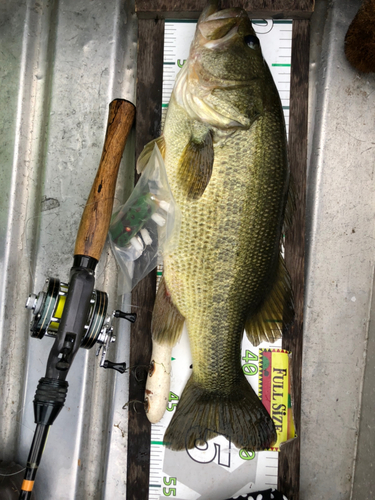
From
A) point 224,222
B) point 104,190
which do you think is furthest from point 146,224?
point 224,222

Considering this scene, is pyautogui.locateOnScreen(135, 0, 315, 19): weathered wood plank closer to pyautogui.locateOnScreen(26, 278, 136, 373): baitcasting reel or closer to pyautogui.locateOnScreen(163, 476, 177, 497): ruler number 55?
pyautogui.locateOnScreen(26, 278, 136, 373): baitcasting reel

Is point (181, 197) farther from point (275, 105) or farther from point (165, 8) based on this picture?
point (165, 8)

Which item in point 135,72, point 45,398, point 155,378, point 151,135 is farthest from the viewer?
point 135,72

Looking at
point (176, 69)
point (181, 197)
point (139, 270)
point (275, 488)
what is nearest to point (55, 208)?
point (139, 270)

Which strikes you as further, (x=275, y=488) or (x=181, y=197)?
(x=275, y=488)

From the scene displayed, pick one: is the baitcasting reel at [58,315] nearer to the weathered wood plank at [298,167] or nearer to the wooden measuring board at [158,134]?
the wooden measuring board at [158,134]

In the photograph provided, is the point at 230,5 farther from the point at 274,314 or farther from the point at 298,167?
the point at 274,314

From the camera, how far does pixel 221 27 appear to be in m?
1.43

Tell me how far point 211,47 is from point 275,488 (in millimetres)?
1638

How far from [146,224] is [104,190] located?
19 cm

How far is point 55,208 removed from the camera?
5.78ft

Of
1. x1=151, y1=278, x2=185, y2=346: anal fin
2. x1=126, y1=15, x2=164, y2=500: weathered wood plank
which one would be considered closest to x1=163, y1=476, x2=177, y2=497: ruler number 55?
x1=126, y1=15, x2=164, y2=500: weathered wood plank

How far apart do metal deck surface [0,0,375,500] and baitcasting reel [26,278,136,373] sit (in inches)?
13.1

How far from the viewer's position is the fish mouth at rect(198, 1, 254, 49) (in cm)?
142
